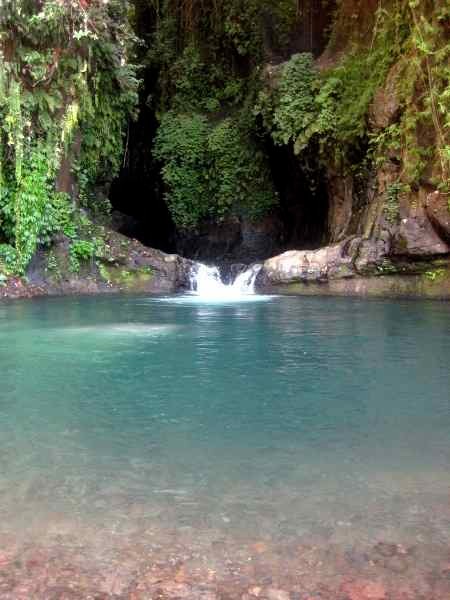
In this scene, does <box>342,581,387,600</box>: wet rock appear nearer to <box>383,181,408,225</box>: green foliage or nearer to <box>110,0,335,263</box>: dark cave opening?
<box>383,181,408,225</box>: green foliage

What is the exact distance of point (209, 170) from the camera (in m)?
22.2

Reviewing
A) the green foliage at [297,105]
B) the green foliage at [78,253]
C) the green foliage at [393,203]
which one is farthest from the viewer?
the green foliage at [297,105]

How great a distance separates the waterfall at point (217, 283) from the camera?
17391 millimetres

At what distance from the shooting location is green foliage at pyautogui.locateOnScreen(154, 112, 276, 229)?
70.8 feet

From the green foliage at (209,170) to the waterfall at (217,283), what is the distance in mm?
4037

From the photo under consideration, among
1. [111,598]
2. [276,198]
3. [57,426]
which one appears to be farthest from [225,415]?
[276,198]

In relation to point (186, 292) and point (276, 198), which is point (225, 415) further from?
point (276, 198)

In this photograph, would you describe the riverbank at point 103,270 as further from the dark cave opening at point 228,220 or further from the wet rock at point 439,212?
the wet rock at point 439,212

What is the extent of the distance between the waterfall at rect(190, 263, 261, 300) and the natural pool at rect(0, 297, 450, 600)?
1021 cm

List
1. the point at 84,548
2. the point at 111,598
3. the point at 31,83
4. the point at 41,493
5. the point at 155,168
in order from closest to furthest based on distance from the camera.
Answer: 1. the point at 111,598
2. the point at 84,548
3. the point at 41,493
4. the point at 31,83
5. the point at 155,168

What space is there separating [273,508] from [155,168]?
21.5 m

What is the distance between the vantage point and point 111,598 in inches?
83.0

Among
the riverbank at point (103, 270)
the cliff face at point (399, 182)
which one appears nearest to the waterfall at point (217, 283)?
the riverbank at point (103, 270)

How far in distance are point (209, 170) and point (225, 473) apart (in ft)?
64.6
